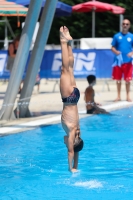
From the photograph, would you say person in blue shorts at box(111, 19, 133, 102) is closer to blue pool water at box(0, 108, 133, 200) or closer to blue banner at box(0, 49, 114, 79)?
blue banner at box(0, 49, 114, 79)

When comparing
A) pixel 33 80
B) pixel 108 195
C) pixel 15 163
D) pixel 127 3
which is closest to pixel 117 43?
pixel 33 80

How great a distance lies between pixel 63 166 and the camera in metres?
7.55

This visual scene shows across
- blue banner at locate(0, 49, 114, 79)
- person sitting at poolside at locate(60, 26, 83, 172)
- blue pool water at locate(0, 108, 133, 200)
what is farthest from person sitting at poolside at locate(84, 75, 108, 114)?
blue banner at locate(0, 49, 114, 79)

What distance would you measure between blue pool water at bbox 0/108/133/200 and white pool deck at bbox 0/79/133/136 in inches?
13.7

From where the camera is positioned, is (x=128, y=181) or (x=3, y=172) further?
(x=3, y=172)

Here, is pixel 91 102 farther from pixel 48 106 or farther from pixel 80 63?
pixel 80 63

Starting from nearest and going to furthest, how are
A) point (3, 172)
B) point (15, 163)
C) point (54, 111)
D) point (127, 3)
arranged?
point (3, 172) → point (15, 163) → point (54, 111) → point (127, 3)

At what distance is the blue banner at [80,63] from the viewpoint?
1812cm

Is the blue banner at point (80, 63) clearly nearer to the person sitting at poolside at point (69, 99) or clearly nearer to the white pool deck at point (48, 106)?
the white pool deck at point (48, 106)

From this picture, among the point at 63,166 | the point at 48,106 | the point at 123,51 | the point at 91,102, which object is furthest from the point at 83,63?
the point at 63,166

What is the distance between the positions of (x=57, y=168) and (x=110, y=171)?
25.1 inches

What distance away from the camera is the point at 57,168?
24.4ft

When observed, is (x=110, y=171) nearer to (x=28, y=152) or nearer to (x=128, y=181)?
(x=128, y=181)

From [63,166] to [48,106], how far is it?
6481 millimetres
